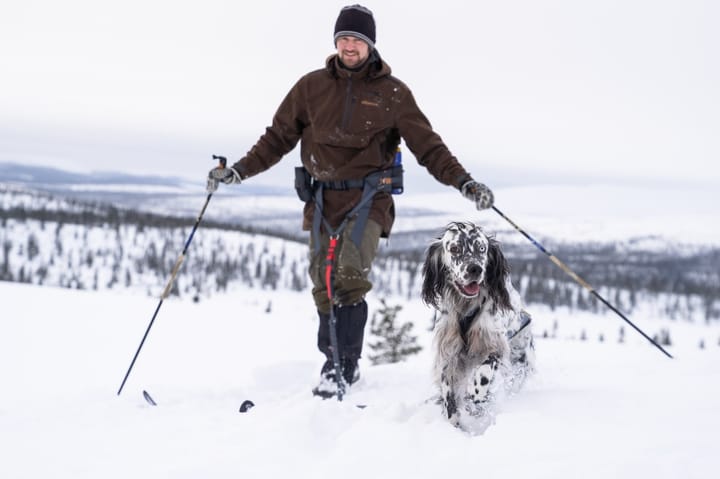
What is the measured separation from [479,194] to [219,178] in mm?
2591

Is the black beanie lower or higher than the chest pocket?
higher

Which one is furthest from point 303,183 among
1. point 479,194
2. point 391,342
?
point 391,342

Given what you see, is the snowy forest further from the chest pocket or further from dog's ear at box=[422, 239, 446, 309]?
dog's ear at box=[422, 239, 446, 309]

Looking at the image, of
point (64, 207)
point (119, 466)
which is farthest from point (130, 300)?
point (64, 207)

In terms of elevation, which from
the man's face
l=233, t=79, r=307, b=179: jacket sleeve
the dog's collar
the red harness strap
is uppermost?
the man's face

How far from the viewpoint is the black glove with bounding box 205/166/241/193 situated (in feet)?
17.3

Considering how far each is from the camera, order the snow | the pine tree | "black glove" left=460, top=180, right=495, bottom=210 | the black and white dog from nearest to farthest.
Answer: the snow, the black and white dog, "black glove" left=460, top=180, right=495, bottom=210, the pine tree

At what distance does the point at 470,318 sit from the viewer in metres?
3.96

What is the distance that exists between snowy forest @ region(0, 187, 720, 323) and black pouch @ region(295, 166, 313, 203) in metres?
99.5

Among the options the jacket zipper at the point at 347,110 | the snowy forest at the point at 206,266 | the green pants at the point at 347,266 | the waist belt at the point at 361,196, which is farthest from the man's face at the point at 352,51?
the snowy forest at the point at 206,266

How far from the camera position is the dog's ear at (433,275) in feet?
13.6

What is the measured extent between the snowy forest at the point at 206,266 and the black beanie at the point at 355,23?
10033 centimetres

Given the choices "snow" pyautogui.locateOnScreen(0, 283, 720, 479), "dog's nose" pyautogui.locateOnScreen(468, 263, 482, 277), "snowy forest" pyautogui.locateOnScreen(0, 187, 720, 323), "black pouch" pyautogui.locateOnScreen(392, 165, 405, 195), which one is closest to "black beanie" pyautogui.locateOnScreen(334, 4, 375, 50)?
"black pouch" pyautogui.locateOnScreen(392, 165, 405, 195)

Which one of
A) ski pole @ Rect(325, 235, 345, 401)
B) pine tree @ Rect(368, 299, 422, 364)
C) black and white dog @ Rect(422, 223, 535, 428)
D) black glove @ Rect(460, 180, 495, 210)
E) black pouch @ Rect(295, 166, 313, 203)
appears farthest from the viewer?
pine tree @ Rect(368, 299, 422, 364)
